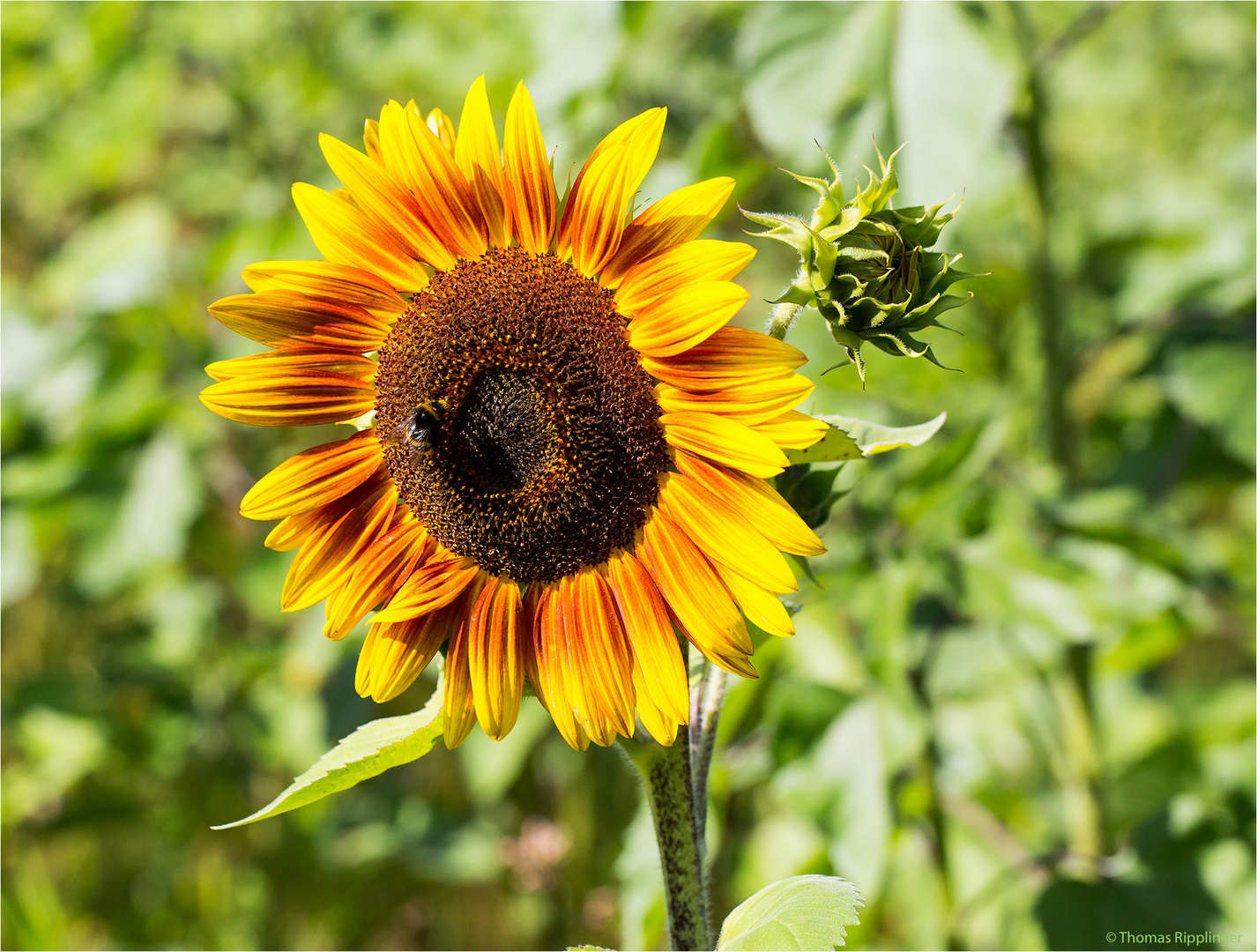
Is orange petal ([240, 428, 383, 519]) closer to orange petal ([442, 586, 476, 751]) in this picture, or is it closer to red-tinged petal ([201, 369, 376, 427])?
red-tinged petal ([201, 369, 376, 427])

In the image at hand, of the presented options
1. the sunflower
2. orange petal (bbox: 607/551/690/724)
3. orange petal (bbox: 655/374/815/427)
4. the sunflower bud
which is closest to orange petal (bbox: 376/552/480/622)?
the sunflower

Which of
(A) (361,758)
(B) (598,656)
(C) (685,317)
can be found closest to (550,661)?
(B) (598,656)

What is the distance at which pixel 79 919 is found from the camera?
228 centimetres

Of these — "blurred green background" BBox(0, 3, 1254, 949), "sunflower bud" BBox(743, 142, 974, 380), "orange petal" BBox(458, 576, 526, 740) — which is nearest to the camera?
"sunflower bud" BBox(743, 142, 974, 380)

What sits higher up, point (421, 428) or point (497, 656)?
point (421, 428)

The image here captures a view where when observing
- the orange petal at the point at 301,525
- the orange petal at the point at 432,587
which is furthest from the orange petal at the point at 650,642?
the orange petal at the point at 301,525

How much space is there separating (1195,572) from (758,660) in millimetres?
730

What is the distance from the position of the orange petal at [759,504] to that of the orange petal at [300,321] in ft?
0.88

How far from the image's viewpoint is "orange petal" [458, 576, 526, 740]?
70cm

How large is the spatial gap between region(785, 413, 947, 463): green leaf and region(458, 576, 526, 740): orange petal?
236 mm

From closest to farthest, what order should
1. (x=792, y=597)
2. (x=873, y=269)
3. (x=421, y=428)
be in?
(x=873, y=269), (x=421, y=428), (x=792, y=597)

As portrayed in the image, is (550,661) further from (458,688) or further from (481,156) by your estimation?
(481,156)

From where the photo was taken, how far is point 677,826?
71 cm

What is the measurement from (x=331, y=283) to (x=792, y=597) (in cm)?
45
